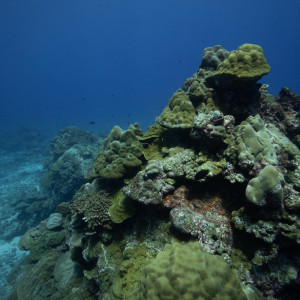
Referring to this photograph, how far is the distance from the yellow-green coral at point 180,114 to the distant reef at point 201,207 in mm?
38

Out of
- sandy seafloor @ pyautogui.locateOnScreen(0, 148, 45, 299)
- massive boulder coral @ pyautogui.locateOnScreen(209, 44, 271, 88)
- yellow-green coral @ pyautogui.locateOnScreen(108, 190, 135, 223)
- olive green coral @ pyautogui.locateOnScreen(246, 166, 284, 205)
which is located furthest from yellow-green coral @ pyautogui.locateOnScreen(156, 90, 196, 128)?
sandy seafloor @ pyautogui.locateOnScreen(0, 148, 45, 299)

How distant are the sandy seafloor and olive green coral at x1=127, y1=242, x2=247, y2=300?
47.2 feet

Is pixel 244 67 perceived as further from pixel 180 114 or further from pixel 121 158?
pixel 121 158

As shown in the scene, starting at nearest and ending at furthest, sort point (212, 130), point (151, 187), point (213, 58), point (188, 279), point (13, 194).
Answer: point (188, 279) → point (212, 130) → point (151, 187) → point (213, 58) → point (13, 194)

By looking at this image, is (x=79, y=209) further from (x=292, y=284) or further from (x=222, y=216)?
(x=292, y=284)

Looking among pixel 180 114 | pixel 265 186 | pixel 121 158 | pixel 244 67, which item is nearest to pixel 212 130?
pixel 180 114

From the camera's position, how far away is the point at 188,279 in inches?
124

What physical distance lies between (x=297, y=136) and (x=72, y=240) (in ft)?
30.3

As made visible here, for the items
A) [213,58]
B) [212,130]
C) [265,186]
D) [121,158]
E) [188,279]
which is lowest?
[188,279]

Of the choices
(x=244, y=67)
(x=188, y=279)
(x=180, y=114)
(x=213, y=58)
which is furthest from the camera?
(x=213, y=58)

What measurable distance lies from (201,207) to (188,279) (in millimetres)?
2029

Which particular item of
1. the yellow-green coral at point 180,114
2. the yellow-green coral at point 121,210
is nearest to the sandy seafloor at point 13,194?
the yellow-green coral at point 121,210

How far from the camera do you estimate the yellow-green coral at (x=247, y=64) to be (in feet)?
18.3

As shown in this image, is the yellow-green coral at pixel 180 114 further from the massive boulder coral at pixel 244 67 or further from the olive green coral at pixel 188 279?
the olive green coral at pixel 188 279
